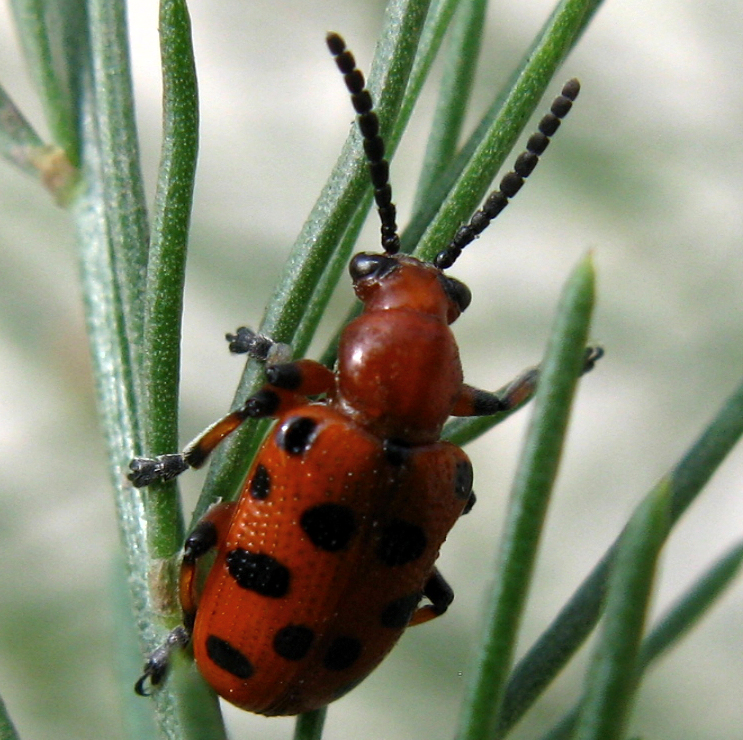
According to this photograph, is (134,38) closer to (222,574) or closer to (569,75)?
(569,75)

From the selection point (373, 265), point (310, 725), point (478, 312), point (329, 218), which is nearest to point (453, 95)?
point (329, 218)

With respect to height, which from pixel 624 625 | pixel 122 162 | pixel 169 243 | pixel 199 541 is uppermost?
pixel 122 162

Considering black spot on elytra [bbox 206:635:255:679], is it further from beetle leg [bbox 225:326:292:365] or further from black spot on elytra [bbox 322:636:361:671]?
beetle leg [bbox 225:326:292:365]

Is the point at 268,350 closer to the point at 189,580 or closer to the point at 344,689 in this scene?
the point at 189,580

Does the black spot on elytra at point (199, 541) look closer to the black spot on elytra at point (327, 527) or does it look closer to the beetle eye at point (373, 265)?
the black spot on elytra at point (327, 527)

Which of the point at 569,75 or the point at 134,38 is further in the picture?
the point at 134,38

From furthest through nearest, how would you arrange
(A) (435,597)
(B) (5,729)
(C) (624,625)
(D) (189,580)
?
(A) (435,597), (D) (189,580), (B) (5,729), (C) (624,625)

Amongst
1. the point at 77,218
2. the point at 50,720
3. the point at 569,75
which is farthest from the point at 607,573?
the point at 569,75
